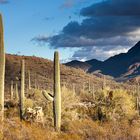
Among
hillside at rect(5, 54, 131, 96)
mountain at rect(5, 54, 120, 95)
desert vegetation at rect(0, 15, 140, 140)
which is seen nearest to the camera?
desert vegetation at rect(0, 15, 140, 140)

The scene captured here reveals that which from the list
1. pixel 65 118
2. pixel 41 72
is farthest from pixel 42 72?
pixel 65 118

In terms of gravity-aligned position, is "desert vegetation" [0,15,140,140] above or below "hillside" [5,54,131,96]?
below

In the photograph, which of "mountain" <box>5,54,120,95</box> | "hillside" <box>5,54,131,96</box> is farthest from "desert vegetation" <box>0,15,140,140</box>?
"hillside" <box>5,54,131,96</box>

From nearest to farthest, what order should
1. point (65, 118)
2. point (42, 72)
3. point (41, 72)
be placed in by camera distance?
point (65, 118) → point (42, 72) → point (41, 72)

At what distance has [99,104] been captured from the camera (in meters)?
32.3

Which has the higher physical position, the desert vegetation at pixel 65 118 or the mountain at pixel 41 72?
the mountain at pixel 41 72

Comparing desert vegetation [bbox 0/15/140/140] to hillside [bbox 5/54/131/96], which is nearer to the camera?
desert vegetation [bbox 0/15/140/140]

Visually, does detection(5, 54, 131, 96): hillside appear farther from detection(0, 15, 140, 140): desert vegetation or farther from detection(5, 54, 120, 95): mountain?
detection(0, 15, 140, 140): desert vegetation

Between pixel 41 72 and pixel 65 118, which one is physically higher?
pixel 41 72

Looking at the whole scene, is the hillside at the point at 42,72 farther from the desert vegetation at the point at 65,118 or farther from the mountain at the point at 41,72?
the desert vegetation at the point at 65,118

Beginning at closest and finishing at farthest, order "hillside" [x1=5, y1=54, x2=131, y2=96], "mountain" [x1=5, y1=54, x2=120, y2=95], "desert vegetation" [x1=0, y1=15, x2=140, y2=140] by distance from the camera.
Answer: "desert vegetation" [x1=0, y1=15, x2=140, y2=140]
"mountain" [x1=5, y1=54, x2=120, y2=95]
"hillside" [x1=5, y1=54, x2=131, y2=96]

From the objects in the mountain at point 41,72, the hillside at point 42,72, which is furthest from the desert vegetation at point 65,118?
the hillside at point 42,72

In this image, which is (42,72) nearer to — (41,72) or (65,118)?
(41,72)

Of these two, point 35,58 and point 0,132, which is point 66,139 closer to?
point 0,132
